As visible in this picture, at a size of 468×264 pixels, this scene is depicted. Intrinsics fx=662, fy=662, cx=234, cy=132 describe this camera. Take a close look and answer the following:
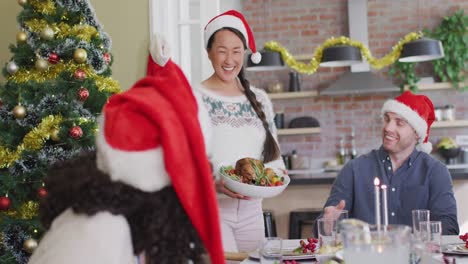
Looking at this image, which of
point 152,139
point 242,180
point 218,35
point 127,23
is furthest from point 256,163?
point 127,23

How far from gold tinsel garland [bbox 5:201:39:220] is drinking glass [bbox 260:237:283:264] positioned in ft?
4.31

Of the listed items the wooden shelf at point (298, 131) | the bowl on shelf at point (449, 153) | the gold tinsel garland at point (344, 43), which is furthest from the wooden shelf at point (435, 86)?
the wooden shelf at point (298, 131)

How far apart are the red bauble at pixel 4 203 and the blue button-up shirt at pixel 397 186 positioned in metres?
1.33

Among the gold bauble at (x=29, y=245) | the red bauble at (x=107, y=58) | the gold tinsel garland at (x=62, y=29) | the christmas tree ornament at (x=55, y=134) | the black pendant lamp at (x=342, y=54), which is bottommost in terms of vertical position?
the gold bauble at (x=29, y=245)

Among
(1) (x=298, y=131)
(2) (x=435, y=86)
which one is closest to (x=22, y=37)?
(1) (x=298, y=131)

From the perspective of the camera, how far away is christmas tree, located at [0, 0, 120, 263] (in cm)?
270

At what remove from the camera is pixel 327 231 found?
1824 mm

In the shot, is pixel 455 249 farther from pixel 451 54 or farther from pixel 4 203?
pixel 451 54

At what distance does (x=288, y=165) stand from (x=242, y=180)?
175 inches

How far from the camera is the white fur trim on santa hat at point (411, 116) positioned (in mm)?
2826

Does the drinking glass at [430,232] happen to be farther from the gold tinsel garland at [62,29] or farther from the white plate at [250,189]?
the gold tinsel garland at [62,29]

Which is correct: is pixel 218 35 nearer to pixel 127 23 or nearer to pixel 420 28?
pixel 127 23

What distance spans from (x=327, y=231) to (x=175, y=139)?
801 mm

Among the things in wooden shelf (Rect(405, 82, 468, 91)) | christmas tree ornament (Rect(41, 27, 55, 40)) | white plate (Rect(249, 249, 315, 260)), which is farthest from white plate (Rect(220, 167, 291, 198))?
wooden shelf (Rect(405, 82, 468, 91))
